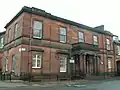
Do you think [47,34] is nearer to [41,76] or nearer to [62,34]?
[62,34]

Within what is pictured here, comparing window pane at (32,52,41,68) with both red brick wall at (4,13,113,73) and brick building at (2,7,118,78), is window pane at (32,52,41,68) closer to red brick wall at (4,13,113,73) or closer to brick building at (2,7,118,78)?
brick building at (2,7,118,78)

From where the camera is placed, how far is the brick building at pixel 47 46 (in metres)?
21.8

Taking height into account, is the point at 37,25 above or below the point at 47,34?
above

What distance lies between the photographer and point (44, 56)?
75.3 ft

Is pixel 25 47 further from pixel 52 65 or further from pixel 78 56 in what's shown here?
pixel 78 56

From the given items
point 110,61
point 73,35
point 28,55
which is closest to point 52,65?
point 28,55

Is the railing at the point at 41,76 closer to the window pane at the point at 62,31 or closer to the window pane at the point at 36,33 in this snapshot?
the window pane at the point at 36,33

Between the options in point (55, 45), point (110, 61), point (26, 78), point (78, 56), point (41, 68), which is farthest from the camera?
point (110, 61)

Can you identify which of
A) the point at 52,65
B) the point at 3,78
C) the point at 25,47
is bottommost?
the point at 3,78

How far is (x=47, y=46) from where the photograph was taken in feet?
77.1

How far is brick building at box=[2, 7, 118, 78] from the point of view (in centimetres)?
2184

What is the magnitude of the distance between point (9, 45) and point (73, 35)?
9.45 m

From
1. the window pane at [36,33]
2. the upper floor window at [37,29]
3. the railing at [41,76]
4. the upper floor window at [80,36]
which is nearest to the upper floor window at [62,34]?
the upper floor window at [80,36]

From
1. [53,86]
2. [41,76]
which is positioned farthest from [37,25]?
[53,86]
